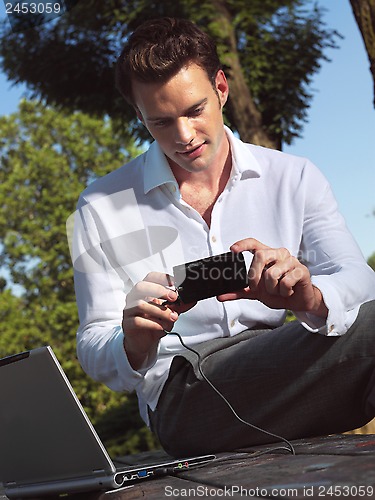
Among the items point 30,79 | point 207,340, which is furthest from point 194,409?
point 30,79

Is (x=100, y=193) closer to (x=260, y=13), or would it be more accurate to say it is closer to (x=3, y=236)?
(x=260, y=13)

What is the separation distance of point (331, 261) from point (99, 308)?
815 mm

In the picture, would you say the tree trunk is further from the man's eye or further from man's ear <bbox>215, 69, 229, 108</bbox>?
the man's eye

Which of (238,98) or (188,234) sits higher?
(238,98)

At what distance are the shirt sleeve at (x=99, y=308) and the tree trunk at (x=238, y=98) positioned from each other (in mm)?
5762

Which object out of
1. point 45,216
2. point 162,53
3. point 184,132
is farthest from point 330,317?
point 45,216

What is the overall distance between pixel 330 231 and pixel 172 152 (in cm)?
64

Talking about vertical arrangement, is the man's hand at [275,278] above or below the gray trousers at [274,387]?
above

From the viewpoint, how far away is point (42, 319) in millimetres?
27188

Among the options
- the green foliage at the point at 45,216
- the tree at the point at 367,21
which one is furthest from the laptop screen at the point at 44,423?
the green foliage at the point at 45,216

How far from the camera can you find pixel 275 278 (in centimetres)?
236

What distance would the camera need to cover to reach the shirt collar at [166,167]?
3.21 meters

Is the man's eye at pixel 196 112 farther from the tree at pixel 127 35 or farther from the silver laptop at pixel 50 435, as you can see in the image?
the tree at pixel 127 35

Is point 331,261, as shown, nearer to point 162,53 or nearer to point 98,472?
point 162,53
